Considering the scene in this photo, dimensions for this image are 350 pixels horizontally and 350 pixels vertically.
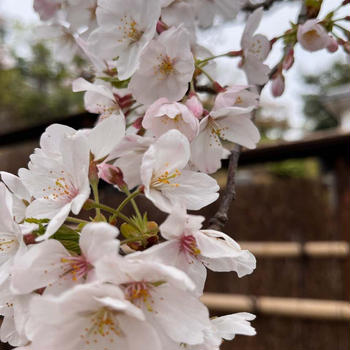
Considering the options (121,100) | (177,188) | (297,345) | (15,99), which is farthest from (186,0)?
(15,99)

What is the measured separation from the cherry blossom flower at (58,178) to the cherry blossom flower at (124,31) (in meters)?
0.18

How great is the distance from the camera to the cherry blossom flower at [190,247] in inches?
16.8

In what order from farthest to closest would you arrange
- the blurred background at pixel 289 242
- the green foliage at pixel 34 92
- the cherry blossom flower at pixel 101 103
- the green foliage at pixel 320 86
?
the green foliage at pixel 320 86 < the green foliage at pixel 34 92 < the blurred background at pixel 289 242 < the cherry blossom flower at pixel 101 103

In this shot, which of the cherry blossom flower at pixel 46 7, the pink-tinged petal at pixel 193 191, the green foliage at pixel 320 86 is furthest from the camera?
the green foliage at pixel 320 86

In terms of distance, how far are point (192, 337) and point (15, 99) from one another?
42.8 ft

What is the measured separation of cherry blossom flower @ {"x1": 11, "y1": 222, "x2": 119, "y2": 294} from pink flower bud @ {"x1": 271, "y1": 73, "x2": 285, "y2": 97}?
60 centimetres

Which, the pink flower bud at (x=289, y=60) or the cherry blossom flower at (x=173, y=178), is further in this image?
the pink flower bud at (x=289, y=60)

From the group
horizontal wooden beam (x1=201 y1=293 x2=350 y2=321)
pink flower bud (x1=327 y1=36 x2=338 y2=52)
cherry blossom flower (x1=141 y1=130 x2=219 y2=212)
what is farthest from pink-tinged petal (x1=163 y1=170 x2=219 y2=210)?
horizontal wooden beam (x1=201 y1=293 x2=350 y2=321)

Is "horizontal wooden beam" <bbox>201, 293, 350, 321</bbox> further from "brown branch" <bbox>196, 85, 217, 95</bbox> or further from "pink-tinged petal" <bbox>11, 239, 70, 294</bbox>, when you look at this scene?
"pink-tinged petal" <bbox>11, 239, 70, 294</bbox>

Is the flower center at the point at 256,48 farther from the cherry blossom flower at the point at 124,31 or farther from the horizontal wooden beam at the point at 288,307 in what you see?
the horizontal wooden beam at the point at 288,307

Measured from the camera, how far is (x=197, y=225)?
447 mm

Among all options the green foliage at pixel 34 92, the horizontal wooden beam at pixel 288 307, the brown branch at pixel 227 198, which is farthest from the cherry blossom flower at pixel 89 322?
the green foliage at pixel 34 92

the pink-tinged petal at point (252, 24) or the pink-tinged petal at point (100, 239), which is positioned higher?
the pink-tinged petal at point (252, 24)

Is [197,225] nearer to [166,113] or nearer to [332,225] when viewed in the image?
[166,113]
